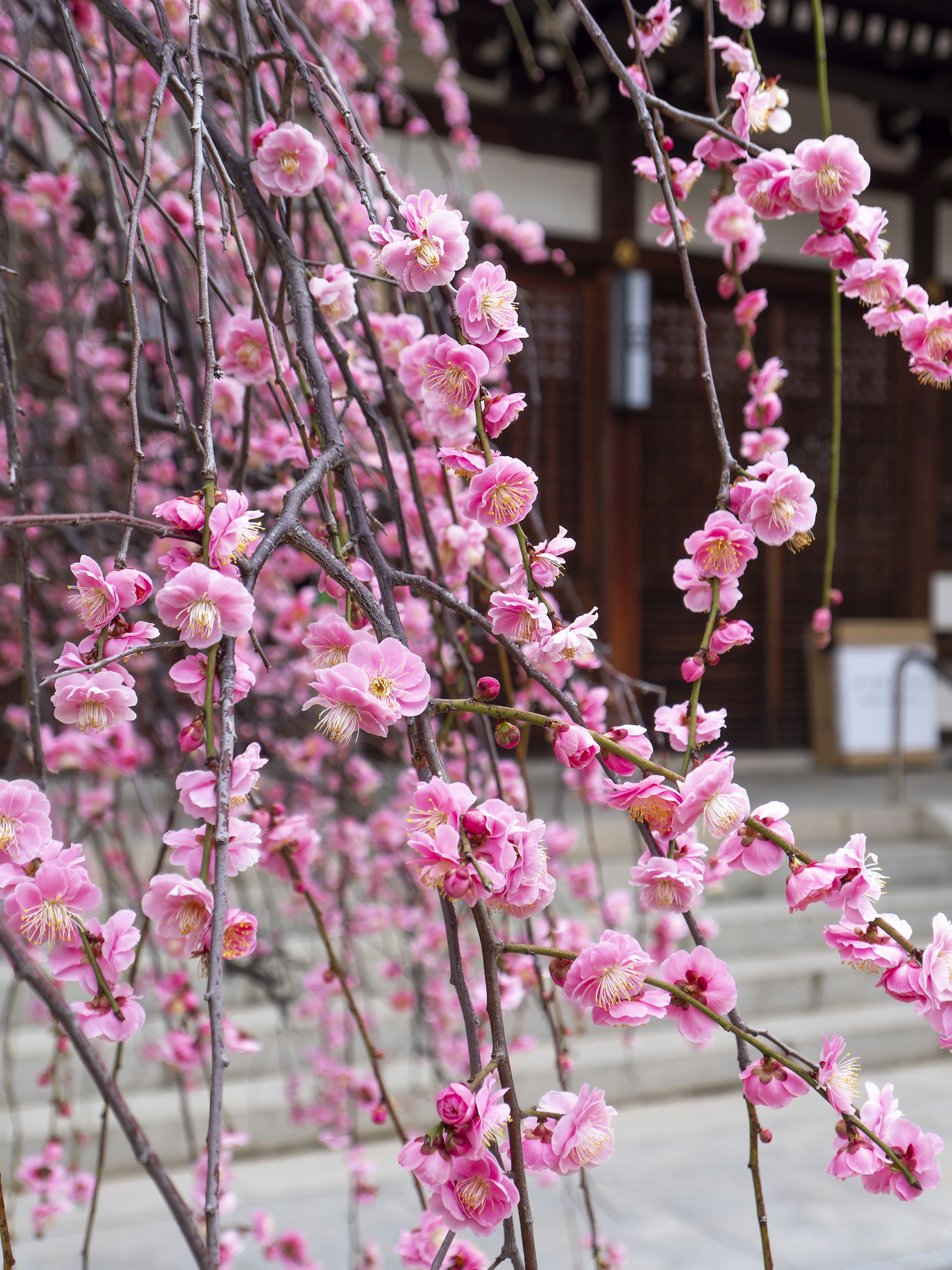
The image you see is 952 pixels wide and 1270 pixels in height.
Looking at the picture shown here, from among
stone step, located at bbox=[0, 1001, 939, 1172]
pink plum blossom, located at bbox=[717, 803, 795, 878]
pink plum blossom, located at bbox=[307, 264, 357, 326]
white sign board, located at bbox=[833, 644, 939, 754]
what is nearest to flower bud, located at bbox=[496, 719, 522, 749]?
pink plum blossom, located at bbox=[717, 803, 795, 878]

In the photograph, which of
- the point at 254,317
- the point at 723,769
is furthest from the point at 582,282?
the point at 723,769

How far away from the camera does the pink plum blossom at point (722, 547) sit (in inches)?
27.8

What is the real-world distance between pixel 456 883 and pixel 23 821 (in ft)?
0.78

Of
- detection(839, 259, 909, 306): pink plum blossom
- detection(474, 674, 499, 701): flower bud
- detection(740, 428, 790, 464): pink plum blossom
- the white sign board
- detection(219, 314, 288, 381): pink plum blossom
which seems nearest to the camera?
detection(474, 674, 499, 701): flower bud

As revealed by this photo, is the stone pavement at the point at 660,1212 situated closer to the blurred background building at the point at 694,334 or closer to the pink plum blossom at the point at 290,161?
the pink plum blossom at the point at 290,161

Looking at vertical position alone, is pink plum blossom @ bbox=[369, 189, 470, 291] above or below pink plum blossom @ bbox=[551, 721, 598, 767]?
above

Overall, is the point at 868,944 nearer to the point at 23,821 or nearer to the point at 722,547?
the point at 722,547

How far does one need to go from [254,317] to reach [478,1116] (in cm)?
68

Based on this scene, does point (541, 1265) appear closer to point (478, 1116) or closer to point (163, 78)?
point (478, 1116)

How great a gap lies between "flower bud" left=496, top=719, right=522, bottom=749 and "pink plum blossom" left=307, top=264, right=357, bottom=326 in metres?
0.39

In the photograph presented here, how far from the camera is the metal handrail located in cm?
435

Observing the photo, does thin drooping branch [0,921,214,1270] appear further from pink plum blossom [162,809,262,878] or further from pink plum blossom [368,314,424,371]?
pink plum blossom [368,314,424,371]

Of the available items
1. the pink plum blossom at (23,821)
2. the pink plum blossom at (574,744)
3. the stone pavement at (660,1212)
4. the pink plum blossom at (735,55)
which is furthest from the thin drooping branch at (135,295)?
the stone pavement at (660,1212)

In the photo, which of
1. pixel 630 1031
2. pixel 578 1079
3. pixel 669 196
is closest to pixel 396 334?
pixel 669 196
